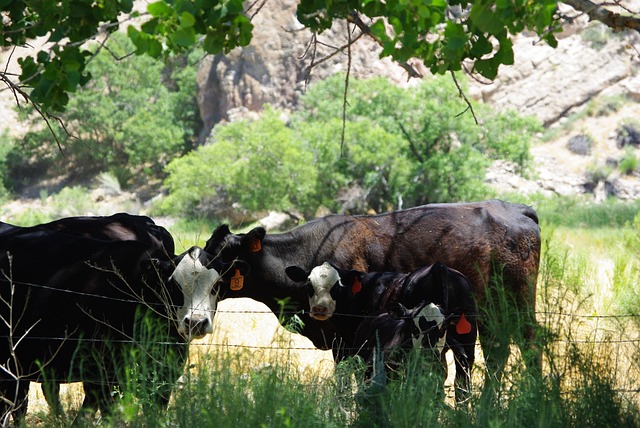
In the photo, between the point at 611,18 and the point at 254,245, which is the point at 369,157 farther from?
the point at 611,18

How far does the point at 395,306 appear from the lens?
6.98 metres

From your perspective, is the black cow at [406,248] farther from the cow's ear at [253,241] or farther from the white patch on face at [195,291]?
the white patch on face at [195,291]

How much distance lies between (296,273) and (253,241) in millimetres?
779

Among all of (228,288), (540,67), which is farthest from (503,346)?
(540,67)

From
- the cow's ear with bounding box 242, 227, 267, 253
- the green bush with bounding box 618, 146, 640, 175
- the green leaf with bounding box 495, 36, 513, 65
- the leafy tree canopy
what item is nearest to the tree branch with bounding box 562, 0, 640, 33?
the leafy tree canopy

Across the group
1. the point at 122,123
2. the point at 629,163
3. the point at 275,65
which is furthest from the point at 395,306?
the point at 122,123

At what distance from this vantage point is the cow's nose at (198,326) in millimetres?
7051

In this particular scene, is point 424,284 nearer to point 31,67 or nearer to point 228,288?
point 228,288

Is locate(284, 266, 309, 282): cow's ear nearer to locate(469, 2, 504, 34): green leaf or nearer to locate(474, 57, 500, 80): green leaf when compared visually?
locate(474, 57, 500, 80): green leaf

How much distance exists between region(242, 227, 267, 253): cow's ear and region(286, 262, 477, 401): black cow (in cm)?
71

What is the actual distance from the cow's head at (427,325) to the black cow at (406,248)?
2.52 metres

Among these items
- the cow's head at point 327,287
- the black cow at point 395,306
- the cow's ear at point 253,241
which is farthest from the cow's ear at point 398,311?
the cow's ear at point 253,241

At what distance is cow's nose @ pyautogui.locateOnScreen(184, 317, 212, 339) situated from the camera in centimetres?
705

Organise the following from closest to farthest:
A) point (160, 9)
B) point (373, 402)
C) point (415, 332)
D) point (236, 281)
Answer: point (160, 9)
point (373, 402)
point (415, 332)
point (236, 281)
